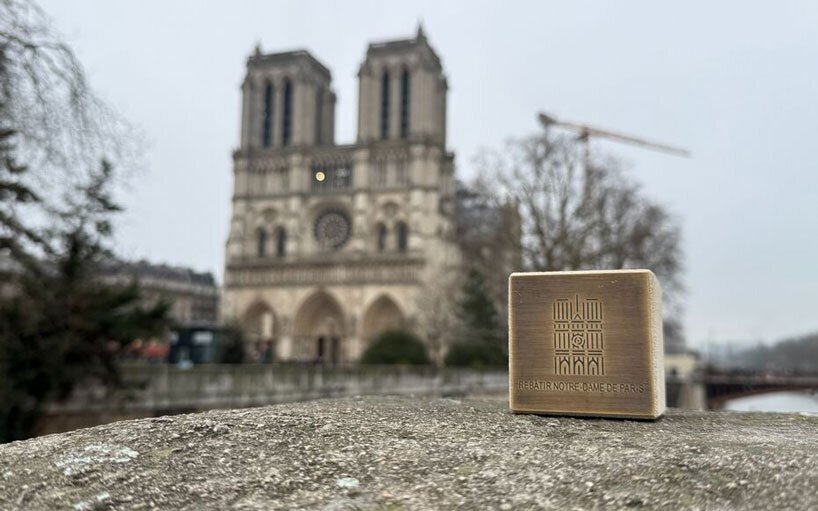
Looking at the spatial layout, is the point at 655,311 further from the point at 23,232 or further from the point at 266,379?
the point at 266,379

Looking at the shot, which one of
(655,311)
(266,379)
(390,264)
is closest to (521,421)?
(655,311)

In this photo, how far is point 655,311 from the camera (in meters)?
5.41

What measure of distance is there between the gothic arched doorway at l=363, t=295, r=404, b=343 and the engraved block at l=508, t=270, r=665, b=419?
159 feet

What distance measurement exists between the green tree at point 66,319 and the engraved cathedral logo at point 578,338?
27.4ft

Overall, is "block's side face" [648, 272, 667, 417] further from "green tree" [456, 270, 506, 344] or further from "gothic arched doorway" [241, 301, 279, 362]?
"gothic arched doorway" [241, 301, 279, 362]

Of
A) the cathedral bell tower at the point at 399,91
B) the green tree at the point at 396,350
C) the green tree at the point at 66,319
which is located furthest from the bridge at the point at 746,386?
the green tree at the point at 66,319

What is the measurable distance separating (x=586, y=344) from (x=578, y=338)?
0.07 m

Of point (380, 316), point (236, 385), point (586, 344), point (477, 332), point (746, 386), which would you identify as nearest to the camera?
point (586, 344)

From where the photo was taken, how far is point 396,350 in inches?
1379

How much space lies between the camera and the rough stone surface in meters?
3.52

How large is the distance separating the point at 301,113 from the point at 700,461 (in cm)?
5709

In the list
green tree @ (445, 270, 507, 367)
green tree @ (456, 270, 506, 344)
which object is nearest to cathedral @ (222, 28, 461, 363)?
green tree @ (456, 270, 506, 344)

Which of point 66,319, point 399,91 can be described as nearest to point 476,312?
point 399,91

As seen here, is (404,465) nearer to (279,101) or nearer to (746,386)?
(746,386)
